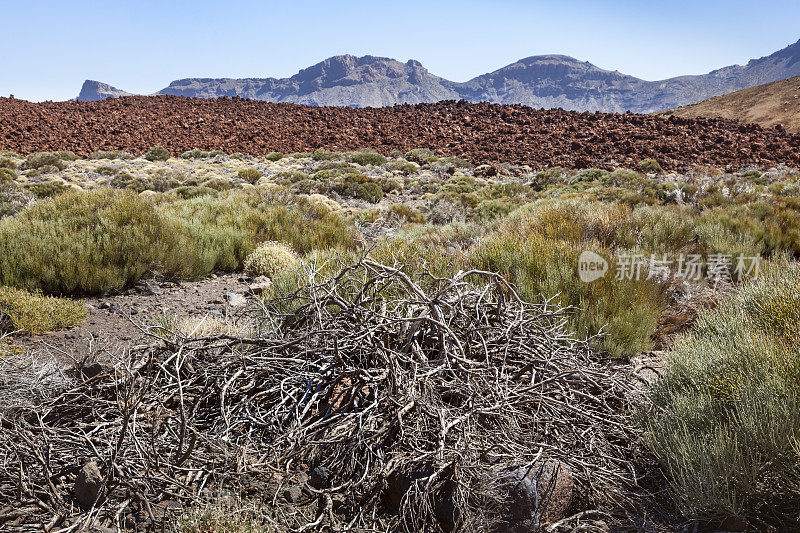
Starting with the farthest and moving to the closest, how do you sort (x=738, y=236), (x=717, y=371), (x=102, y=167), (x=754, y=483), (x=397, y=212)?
(x=102, y=167) → (x=397, y=212) → (x=738, y=236) → (x=717, y=371) → (x=754, y=483)

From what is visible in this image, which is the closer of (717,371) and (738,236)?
(717,371)

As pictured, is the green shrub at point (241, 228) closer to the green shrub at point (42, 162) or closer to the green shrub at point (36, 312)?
the green shrub at point (36, 312)

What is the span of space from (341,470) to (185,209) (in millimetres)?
7817

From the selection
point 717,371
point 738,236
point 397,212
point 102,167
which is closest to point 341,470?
point 717,371

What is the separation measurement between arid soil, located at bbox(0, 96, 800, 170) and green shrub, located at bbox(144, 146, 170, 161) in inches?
62.8

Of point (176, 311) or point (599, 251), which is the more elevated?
point (599, 251)

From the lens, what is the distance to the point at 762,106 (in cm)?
3706

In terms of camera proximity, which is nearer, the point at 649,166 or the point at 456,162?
the point at 649,166

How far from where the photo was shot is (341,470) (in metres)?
2.46

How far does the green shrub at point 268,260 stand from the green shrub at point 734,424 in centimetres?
528

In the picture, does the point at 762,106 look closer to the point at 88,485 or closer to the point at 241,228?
the point at 241,228

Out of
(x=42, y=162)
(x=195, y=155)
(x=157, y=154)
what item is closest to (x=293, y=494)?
(x=42, y=162)

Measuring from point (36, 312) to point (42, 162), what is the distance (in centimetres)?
2027

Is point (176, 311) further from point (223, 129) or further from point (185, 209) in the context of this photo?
point (223, 129)
